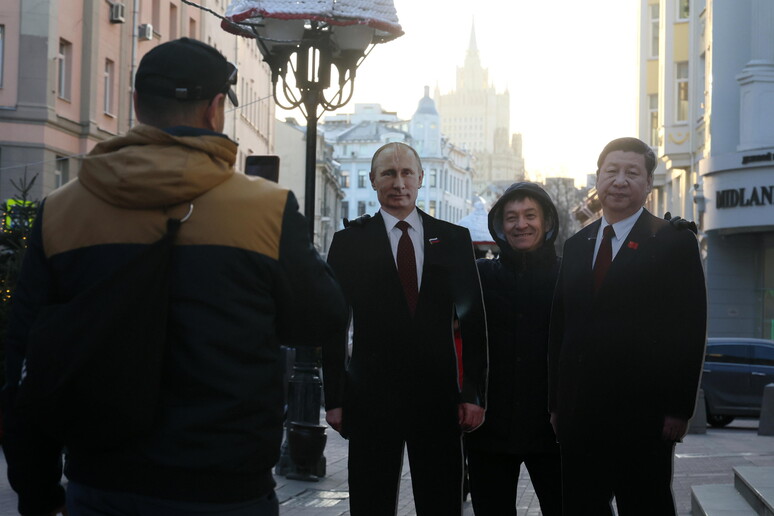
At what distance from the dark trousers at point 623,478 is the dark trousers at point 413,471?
465mm

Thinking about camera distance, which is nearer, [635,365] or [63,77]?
[635,365]

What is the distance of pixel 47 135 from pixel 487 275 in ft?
90.2

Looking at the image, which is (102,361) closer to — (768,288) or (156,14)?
(768,288)

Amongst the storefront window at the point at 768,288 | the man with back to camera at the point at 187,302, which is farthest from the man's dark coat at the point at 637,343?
the storefront window at the point at 768,288

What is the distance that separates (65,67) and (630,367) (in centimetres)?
3074

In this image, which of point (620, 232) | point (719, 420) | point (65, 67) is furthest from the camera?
point (65, 67)

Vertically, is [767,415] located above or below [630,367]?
below

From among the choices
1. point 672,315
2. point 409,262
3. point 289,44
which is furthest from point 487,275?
point 289,44

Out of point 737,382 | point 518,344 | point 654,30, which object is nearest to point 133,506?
point 518,344

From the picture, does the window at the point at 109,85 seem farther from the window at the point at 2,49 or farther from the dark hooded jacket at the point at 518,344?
the dark hooded jacket at the point at 518,344

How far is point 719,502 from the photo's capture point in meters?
8.12

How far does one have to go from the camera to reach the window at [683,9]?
37406 mm

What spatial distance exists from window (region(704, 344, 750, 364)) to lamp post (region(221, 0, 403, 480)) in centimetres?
1226

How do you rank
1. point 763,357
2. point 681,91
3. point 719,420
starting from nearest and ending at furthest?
1. point 763,357
2. point 719,420
3. point 681,91
